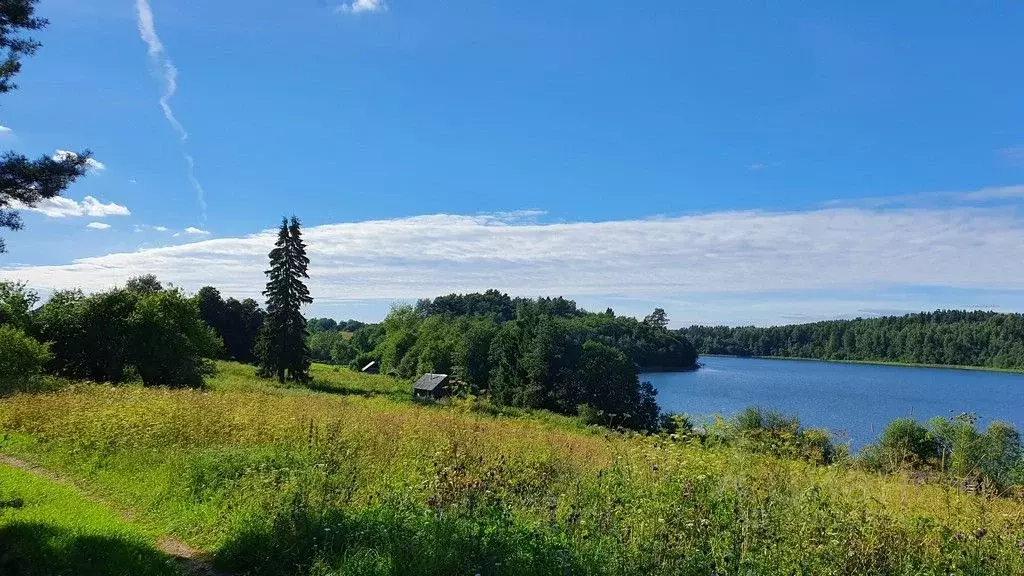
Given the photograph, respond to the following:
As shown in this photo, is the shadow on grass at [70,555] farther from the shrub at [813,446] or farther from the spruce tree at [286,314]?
the spruce tree at [286,314]

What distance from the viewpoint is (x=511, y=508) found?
244 inches

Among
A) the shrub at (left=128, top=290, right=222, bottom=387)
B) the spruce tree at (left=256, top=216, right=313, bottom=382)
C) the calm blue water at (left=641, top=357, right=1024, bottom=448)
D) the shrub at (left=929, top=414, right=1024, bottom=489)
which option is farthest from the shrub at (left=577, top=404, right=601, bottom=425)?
the shrub at (left=128, top=290, right=222, bottom=387)

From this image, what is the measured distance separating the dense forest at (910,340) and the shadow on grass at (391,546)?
6320 inches

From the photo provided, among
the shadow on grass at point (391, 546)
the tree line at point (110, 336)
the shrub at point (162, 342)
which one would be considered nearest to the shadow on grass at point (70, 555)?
the shadow on grass at point (391, 546)

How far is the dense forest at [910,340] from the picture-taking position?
437 ft

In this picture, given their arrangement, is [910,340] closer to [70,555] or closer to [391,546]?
[391,546]

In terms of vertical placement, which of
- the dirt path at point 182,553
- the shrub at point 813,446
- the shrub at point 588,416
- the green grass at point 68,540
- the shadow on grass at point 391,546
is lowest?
the shrub at point 588,416

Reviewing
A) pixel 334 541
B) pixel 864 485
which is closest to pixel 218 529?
pixel 334 541

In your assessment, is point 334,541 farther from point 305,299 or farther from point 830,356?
point 830,356

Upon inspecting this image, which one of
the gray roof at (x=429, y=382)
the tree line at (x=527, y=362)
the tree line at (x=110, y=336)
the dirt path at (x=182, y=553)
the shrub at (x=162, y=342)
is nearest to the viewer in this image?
the dirt path at (x=182, y=553)

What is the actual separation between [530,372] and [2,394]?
2104 inches

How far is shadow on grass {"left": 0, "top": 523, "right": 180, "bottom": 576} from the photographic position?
200 inches

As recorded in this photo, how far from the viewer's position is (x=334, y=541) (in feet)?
17.5

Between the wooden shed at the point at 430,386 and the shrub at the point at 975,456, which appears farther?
the wooden shed at the point at 430,386
